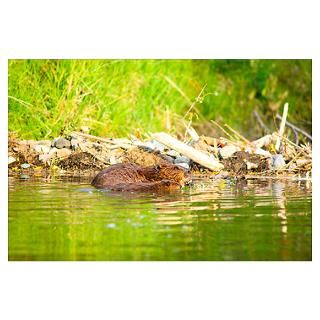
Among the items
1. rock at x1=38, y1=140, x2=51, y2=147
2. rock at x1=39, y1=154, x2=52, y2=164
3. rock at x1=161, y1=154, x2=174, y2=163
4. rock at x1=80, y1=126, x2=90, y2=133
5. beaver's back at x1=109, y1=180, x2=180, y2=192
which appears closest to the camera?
beaver's back at x1=109, y1=180, x2=180, y2=192

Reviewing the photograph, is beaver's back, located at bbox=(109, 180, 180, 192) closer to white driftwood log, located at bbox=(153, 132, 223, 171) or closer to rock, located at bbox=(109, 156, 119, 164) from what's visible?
white driftwood log, located at bbox=(153, 132, 223, 171)

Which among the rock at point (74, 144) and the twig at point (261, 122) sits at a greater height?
the twig at point (261, 122)

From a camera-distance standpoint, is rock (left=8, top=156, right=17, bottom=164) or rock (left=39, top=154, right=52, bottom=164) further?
rock (left=39, top=154, right=52, bottom=164)

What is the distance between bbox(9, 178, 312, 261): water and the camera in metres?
6.61

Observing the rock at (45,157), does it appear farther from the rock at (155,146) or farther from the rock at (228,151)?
the rock at (228,151)

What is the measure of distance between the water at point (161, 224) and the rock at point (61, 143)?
2.31m

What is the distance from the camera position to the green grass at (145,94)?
40.0 feet

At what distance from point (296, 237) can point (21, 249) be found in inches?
86.7

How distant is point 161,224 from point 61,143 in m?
4.67

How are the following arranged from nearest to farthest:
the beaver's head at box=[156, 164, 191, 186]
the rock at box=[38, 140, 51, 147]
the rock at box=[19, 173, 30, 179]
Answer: the beaver's head at box=[156, 164, 191, 186] → the rock at box=[19, 173, 30, 179] → the rock at box=[38, 140, 51, 147]

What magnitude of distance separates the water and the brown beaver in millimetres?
185

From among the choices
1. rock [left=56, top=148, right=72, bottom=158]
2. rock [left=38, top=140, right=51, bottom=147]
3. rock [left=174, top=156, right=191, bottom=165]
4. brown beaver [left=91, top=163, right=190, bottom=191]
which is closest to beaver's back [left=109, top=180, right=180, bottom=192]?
brown beaver [left=91, top=163, right=190, bottom=191]

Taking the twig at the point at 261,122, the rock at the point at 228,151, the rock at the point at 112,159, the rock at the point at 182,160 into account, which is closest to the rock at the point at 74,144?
the rock at the point at 112,159

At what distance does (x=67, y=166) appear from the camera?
11.5 meters
